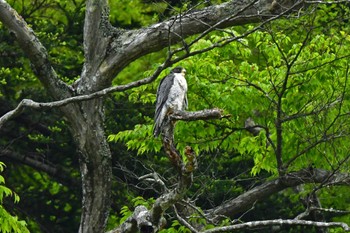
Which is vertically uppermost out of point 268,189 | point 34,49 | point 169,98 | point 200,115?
point 34,49

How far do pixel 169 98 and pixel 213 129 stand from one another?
125 inches

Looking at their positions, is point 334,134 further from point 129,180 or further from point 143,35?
point 129,180

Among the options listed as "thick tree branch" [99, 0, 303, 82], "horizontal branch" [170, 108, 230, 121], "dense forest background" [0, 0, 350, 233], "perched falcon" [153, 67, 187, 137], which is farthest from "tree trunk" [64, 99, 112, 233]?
"horizontal branch" [170, 108, 230, 121]

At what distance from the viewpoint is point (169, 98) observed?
9.61 metres

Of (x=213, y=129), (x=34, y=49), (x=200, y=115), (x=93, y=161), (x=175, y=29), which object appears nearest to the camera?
(x=200, y=115)

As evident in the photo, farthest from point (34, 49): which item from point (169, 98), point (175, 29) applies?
point (169, 98)

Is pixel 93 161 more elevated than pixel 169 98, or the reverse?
pixel 169 98

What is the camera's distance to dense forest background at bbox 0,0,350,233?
1187 cm

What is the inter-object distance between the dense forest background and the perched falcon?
0.32 m

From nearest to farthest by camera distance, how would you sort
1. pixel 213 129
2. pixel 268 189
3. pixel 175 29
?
pixel 175 29 < pixel 213 129 < pixel 268 189

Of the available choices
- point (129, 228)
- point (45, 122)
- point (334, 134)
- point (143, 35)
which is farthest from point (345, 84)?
point (45, 122)

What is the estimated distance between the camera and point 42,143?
15.7 m

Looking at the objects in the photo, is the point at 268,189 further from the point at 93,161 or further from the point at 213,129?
the point at 93,161

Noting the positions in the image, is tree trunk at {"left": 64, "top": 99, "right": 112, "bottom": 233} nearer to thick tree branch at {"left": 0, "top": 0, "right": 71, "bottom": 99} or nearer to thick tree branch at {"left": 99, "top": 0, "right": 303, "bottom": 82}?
thick tree branch at {"left": 0, "top": 0, "right": 71, "bottom": 99}
